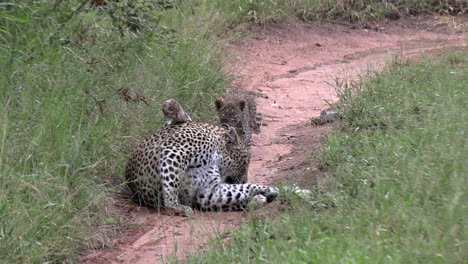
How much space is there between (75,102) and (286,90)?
15.8 ft

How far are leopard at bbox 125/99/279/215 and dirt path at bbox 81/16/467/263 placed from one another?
15 cm

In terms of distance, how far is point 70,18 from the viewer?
746 cm

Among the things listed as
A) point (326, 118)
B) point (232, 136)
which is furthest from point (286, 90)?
point (232, 136)

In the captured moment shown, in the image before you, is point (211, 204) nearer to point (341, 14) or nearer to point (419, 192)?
point (419, 192)

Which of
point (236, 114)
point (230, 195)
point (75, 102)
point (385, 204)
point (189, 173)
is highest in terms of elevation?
point (75, 102)

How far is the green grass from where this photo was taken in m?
3.97

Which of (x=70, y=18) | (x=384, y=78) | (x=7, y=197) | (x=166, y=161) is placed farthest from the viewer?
(x=384, y=78)

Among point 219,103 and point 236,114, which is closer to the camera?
point 236,114

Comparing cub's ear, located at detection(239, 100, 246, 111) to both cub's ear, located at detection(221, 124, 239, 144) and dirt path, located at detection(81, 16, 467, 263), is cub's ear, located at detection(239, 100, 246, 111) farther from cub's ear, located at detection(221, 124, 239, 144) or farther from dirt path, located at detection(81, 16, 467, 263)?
cub's ear, located at detection(221, 124, 239, 144)

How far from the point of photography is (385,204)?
4.56 metres

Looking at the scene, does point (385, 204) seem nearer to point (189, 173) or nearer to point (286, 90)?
point (189, 173)

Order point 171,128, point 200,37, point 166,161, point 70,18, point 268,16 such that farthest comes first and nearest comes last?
point 268,16, point 200,37, point 70,18, point 171,128, point 166,161

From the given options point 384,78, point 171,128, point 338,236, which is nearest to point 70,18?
point 171,128

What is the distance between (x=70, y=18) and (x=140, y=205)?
2.13m
